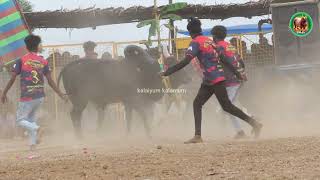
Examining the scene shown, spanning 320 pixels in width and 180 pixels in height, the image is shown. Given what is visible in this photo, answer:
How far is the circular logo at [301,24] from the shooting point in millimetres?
13421

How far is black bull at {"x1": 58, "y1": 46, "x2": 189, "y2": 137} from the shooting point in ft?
42.5

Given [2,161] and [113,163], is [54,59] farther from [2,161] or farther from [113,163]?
[113,163]

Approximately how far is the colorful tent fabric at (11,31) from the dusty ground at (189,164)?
5.26 m

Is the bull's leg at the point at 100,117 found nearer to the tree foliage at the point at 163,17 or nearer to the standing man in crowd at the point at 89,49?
the standing man in crowd at the point at 89,49

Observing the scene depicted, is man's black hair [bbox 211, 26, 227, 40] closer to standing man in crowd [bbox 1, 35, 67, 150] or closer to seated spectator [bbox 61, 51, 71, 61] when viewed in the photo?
standing man in crowd [bbox 1, 35, 67, 150]

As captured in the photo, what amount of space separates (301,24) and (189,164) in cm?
745

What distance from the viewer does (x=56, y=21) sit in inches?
774

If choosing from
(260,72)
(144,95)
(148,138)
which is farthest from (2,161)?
(260,72)

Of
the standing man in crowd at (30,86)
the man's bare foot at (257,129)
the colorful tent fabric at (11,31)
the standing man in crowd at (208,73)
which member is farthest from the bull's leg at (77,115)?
the man's bare foot at (257,129)

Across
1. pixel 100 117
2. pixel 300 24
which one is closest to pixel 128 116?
pixel 100 117

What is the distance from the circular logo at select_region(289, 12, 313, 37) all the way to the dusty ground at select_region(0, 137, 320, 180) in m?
5.04

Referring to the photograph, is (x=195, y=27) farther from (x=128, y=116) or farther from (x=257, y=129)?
(x=128, y=116)

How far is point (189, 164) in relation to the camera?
6977 mm

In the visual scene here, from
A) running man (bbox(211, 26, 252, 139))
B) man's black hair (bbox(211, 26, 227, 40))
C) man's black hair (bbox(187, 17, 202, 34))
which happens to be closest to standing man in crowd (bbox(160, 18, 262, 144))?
man's black hair (bbox(187, 17, 202, 34))
